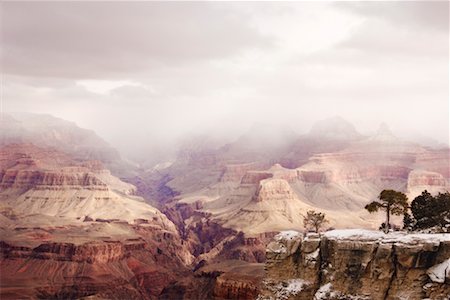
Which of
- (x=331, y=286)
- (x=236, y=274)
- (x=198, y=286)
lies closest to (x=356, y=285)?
(x=331, y=286)

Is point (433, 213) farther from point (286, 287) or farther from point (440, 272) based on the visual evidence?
point (286, 287)

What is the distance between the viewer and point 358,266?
57281 millimetres

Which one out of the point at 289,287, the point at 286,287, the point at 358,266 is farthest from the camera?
the point at 286,287

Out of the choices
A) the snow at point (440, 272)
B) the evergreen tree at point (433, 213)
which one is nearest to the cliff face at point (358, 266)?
the snow at point (440, 272)

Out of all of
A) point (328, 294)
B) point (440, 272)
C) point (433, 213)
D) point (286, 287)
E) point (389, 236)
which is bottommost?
point (286, 287)

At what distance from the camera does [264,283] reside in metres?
62.5

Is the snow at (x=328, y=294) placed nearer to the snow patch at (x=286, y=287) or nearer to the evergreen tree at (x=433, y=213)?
the snow patch at (x=286, y=287)

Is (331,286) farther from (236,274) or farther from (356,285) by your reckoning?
(236,274)

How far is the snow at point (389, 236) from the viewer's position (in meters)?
55.8

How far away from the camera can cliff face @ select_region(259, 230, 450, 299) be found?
54.6 m

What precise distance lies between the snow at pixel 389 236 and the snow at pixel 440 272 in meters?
2.12

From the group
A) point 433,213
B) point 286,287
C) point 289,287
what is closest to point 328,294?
point 289,287

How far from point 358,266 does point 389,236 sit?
4.22 metres

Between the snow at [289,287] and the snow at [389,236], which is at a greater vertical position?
the snow at [389,236]
